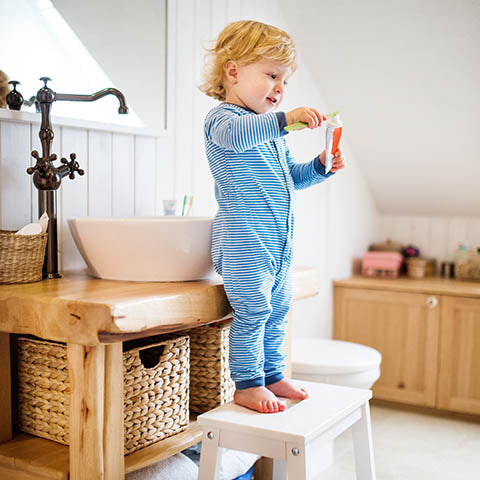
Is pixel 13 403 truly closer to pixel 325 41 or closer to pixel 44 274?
pixel 44 274

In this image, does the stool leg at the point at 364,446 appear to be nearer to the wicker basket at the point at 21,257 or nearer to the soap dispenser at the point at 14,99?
the wicker basket at the point at 21,257

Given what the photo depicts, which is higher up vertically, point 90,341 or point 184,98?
point 184,98

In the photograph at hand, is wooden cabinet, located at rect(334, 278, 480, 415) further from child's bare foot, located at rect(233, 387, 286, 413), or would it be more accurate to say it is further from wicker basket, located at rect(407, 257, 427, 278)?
child's bare foot, located at rect(233, 387, 286, 413)

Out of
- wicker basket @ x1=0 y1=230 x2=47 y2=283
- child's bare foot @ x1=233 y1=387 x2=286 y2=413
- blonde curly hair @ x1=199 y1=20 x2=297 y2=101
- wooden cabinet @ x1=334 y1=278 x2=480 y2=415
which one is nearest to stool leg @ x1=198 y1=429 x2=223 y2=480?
child's bare foot @ x1=233 y1=387 x2=286 y2=413

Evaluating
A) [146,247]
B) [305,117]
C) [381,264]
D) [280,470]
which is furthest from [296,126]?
[381,264]

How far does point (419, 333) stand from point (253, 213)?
1976 millimetres

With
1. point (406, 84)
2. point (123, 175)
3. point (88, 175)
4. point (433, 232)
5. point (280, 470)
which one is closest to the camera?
point (280, 470)

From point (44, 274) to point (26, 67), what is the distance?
55 centimetres

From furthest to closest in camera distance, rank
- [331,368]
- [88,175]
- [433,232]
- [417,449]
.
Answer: [433,232] → [417,449] → [331,368] → [88,175]

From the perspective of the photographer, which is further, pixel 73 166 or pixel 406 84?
pixel 406 84

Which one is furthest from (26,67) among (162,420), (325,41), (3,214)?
(325,41)

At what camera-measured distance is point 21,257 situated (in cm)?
144

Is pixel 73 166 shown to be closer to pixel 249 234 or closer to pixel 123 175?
pixel 123 175

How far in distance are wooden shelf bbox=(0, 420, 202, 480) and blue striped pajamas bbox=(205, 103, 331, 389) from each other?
249mm
